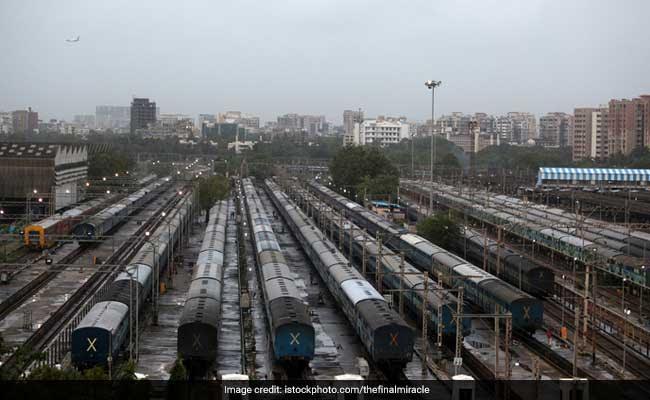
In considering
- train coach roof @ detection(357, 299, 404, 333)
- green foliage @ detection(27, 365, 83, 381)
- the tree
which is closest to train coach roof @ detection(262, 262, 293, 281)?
train coach roof @ detection(357, 299, 404, 333)

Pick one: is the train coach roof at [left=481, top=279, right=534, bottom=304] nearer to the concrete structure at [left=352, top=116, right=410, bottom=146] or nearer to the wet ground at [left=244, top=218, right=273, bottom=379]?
the wet ground at [left=244, top=218, right=273, bottom=379]

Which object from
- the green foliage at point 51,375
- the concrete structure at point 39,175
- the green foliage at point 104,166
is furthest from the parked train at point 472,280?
the green foliage at point 104,166

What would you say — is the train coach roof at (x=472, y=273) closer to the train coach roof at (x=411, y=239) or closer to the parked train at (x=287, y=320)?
the parked train at (x=287, y=320)

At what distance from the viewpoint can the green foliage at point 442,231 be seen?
1767 inches

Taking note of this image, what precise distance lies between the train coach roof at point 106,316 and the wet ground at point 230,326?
2819 millimetres

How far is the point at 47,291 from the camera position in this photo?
35.1 m

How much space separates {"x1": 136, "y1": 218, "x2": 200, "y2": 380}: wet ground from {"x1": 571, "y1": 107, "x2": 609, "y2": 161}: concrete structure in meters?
107

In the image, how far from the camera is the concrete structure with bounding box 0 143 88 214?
189 ft

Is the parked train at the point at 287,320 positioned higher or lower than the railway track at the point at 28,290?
higher

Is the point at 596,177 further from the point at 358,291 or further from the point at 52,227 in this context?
the point at 358,291

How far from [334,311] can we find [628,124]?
115 metres

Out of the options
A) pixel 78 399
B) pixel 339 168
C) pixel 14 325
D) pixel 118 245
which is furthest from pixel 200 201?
pixel 78 399

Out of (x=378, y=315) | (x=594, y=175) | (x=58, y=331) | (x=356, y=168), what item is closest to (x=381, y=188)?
(x=356, y=168)

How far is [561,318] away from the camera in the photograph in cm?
3080
